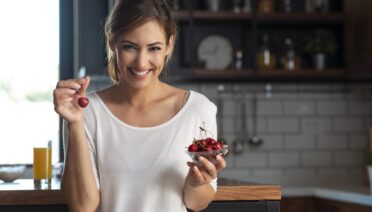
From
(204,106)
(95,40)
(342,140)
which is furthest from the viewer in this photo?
(342,140)

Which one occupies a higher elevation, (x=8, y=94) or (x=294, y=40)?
(x=294, y=40)

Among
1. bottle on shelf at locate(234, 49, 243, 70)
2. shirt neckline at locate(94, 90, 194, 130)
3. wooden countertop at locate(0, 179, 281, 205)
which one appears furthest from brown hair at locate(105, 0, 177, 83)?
bottle on shelf at locate(234, 49, 243, 70)

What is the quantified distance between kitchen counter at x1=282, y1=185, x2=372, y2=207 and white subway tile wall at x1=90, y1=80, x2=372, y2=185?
0.37 meters

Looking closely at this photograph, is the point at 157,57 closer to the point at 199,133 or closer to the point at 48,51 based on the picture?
the point at 199,133

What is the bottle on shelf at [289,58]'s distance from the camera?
4.11 m

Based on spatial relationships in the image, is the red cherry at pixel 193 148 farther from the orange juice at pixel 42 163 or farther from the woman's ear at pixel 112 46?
the orange juice at pixel 42 163

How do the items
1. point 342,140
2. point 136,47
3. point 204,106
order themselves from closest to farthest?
point 136,47, point 204,106, point 342,140

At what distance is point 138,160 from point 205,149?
0.17 meters

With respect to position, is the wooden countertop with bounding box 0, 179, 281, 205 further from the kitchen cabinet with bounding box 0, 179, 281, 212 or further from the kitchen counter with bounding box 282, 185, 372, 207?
the kitchen counter with bounding box 282, 185, 372, 207

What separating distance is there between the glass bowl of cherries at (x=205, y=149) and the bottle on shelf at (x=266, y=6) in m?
2.58

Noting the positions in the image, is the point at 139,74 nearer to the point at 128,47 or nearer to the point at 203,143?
the point at 128,47

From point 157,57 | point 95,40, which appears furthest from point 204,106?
point 95,40

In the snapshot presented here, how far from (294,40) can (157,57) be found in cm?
277

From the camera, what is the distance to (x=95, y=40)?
4.01 metres
